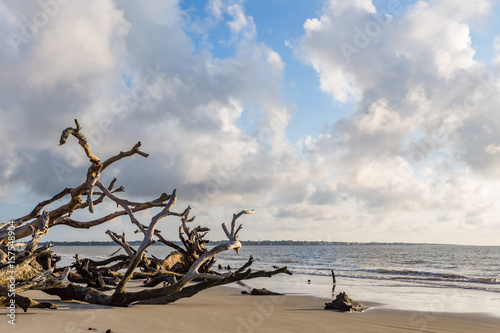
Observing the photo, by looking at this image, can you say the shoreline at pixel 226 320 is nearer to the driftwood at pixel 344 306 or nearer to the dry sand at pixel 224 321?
the dry sand at pixel 224 321

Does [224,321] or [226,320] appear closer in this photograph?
[224,321]

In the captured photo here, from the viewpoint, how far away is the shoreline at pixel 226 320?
6.12m

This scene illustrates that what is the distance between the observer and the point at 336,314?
9617mm

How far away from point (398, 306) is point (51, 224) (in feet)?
34.2

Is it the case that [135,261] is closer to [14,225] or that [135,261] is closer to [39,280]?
[39,280]

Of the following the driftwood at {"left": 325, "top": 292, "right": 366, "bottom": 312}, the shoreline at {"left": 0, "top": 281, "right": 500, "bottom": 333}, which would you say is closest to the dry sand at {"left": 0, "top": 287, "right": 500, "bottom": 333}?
the shoreline at {"left": 0, "top": 281, "right": 500, "bottom": 333}

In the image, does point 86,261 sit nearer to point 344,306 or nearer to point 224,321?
point 224,321

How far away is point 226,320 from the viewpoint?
7.57 m

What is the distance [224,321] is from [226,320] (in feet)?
0.51

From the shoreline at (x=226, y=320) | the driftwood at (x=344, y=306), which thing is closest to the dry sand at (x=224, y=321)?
the shoreline at (x=226, y=320)

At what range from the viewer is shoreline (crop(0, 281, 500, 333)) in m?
6.12

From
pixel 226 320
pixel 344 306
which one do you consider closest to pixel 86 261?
pixel 226 320

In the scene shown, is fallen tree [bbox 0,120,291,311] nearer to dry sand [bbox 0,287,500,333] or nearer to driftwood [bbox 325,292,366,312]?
dry sand [bbox 0,287,500,333]

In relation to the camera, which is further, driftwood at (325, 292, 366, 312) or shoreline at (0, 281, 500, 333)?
driftwood at (325, 292, 366, 312)
